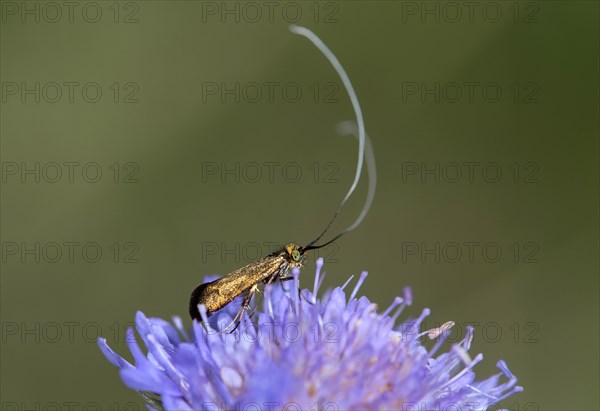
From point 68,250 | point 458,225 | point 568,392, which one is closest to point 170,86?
point 68,250

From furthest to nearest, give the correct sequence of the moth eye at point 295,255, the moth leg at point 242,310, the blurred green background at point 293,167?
the blurred green background at point 293,167, the moth eye at point 295,255, the moth leg at point 242,310

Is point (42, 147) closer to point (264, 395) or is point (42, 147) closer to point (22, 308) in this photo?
point (22, 308)

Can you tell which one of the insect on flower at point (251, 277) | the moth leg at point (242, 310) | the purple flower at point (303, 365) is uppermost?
the insect on flower at point (251, 277)

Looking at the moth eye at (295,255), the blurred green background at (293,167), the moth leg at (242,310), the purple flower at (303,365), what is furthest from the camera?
the blurred green background at (293,167)

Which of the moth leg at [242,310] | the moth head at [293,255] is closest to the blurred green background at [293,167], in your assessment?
the moth head at [293,255]

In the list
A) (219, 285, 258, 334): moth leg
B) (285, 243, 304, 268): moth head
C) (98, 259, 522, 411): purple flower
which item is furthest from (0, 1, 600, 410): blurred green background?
(98, 259, 522, 411): purple flower

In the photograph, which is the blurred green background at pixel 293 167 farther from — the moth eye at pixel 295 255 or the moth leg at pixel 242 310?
the moth leg at pixel 242 310
